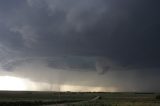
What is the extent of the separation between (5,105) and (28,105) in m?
8.41

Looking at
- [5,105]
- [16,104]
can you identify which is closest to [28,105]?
[16,104]

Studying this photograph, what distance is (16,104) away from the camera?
75.2 meters

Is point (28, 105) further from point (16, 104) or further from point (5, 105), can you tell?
point (5, 105)

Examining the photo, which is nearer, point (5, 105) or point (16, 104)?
point (5, 105)

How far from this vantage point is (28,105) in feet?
251

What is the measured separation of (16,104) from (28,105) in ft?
9.30

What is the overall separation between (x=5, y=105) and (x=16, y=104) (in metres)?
6.45

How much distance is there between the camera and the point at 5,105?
68.9 metres

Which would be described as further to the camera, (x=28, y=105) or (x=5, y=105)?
(x=28, y=105)
